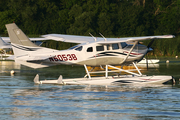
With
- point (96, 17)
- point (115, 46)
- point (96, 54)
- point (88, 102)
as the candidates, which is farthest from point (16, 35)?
point (96, 17)

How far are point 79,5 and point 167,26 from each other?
1608 centimetres

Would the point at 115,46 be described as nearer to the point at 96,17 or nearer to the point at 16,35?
the point at 16,35

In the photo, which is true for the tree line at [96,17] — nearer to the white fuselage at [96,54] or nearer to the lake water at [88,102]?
the white fuselage at [96,54]

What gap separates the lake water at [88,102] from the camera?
10789 mm

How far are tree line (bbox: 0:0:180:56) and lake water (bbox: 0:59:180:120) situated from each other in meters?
37.9

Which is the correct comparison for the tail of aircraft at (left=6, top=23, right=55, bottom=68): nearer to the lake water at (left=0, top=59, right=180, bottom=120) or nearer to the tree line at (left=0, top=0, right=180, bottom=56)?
the lake water at (left=0, top=59, right=180, bottom=120)

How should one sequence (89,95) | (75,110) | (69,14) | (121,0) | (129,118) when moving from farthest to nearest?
1. (121,0)
2. (69,14)
3. (89,95)
4. (75,110)
5. (129,118)

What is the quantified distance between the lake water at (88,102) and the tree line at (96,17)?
37.9 meters

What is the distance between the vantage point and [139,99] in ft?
44.6

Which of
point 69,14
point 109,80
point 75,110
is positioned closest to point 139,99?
point 75,110

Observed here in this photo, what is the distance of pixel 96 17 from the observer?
6381cm

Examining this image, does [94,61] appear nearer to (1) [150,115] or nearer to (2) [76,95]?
(2) [76,95]

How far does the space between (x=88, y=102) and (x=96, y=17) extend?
51492 mm

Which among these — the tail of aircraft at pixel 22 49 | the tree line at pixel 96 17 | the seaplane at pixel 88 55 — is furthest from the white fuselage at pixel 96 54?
the tree line at pixel 96 17
